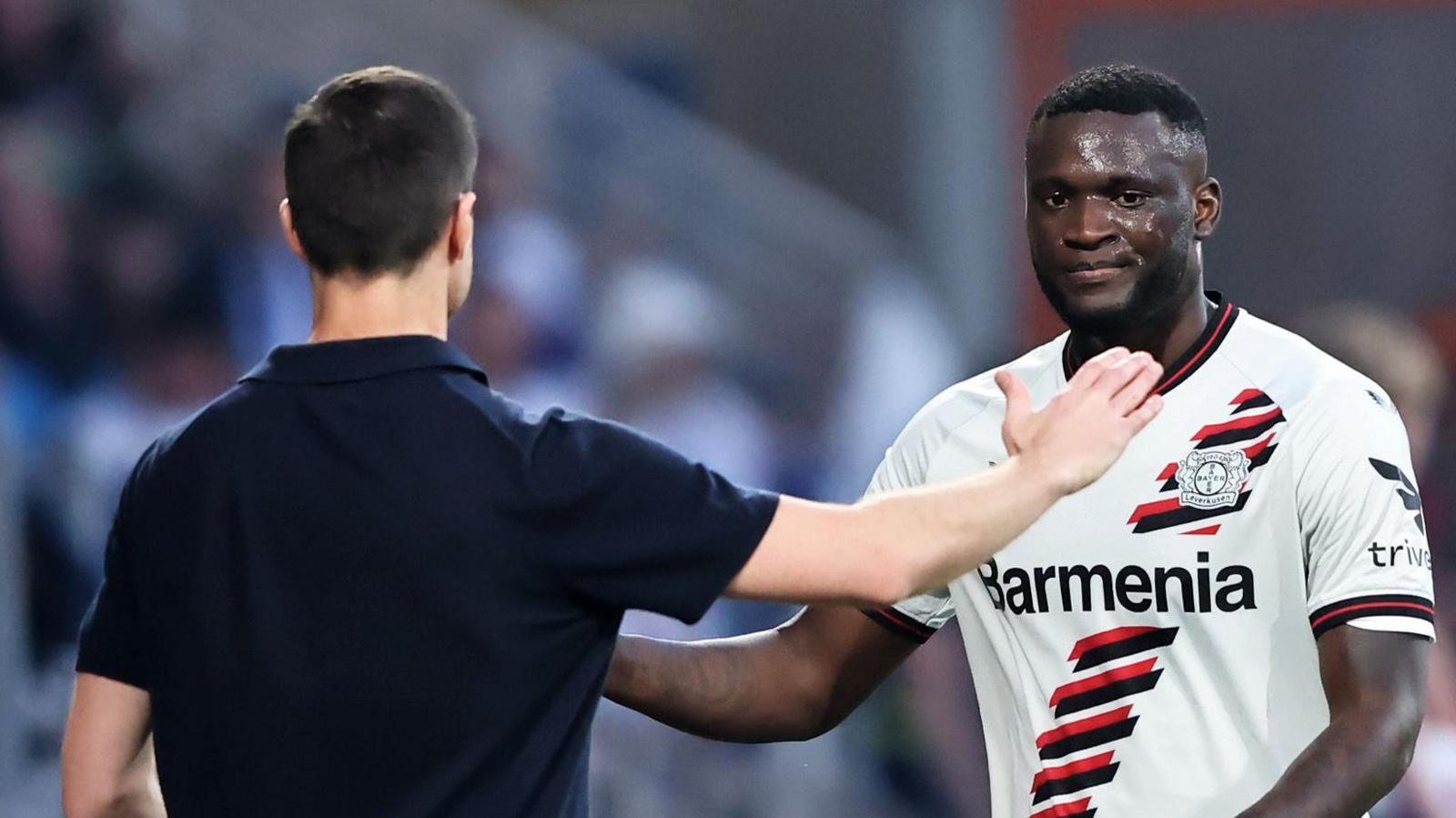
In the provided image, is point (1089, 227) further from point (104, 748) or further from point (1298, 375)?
point (104, 748)

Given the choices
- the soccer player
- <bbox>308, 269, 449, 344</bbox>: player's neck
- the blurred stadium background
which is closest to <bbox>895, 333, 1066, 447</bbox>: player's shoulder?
the soccer player

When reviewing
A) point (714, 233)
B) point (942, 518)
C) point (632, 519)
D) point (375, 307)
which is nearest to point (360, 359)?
point (375, 307)

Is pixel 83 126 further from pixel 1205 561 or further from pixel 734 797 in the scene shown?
pixel 1205 561

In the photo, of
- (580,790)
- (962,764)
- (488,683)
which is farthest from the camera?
(962,764)

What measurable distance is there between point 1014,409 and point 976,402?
800 millimetres

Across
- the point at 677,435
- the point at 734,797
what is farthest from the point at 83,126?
the point at 734,797

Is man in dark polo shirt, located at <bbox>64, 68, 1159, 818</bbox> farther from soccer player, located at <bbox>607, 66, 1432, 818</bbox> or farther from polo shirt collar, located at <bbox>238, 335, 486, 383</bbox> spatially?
soccer player, located at <bbox>607, 66, 1432, 818</bbox>

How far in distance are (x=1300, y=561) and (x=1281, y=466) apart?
0.14 metres

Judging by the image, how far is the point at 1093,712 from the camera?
119 inches

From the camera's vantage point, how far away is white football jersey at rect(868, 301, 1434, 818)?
9.50ft

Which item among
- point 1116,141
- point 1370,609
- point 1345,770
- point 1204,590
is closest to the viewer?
point 1345,770

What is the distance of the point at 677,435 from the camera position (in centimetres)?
720

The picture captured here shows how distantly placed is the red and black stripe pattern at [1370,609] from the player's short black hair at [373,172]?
1.33m

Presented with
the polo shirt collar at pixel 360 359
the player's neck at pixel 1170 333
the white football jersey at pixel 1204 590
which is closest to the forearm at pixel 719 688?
the white football jersey at pixel 1204 590
